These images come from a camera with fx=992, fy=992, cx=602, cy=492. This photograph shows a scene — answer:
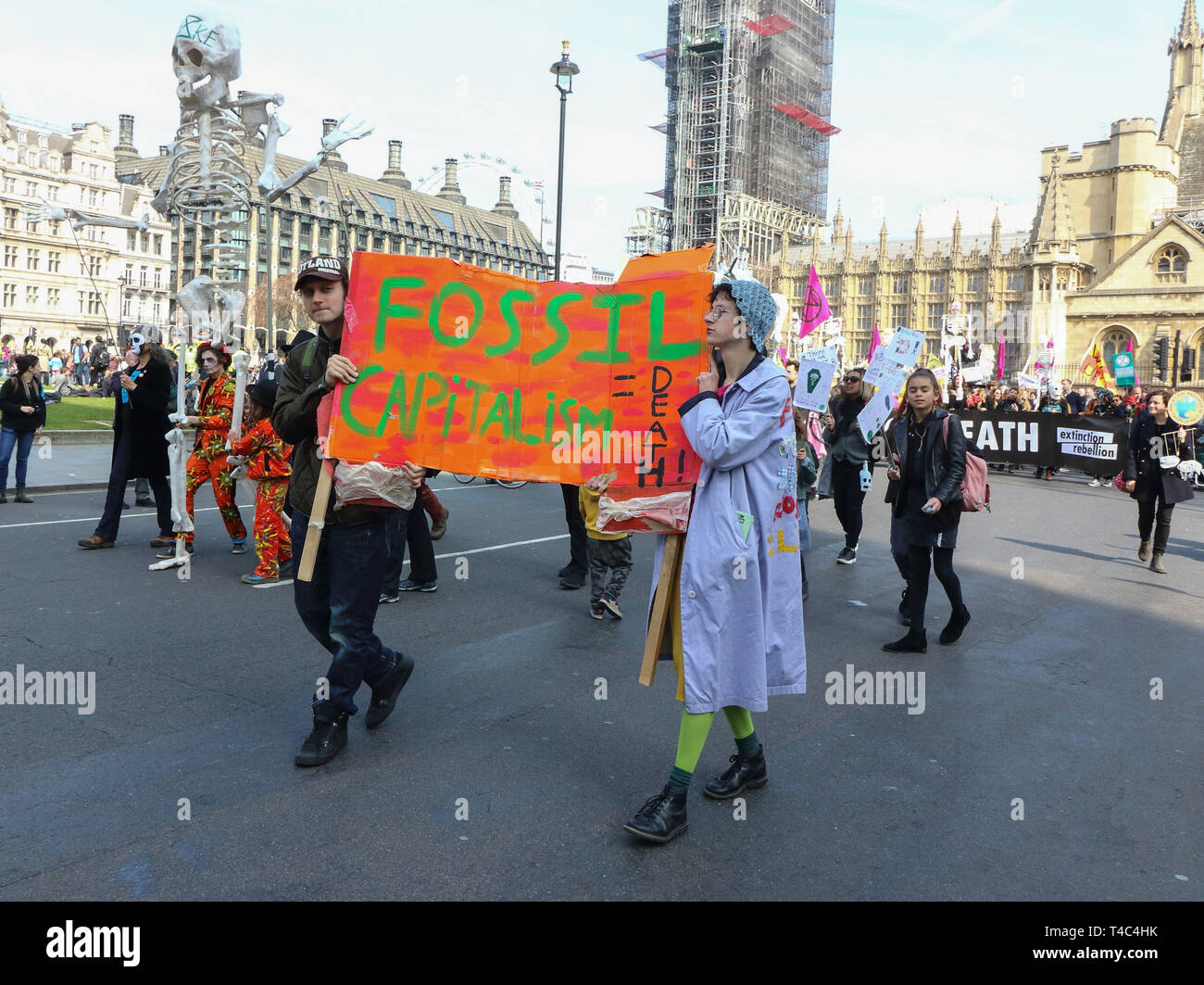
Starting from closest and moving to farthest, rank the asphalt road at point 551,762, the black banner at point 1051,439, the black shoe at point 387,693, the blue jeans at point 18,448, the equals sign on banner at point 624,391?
the asphalt road at point 551,762 < the equals sign on banner at point 624,391 < the black shoe at point 387,693 < the blue jeans at point 18,448 < the black banner at point 1051,439

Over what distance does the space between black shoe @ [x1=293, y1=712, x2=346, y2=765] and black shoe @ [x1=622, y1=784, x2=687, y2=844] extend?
4.50 feet

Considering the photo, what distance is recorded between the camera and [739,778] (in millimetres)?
4098

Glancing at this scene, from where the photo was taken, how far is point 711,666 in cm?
366

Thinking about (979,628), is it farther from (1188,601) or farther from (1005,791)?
(1005,791)

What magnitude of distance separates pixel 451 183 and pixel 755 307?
454 ft

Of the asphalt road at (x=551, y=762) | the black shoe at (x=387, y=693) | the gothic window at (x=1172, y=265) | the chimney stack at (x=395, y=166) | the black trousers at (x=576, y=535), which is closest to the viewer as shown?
the asphalt road at (x=551, y=762)

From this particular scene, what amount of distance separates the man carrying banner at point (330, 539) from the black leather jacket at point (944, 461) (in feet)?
13.2

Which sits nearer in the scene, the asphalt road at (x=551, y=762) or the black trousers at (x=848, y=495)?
the asphalt road at (x=551, y=762)

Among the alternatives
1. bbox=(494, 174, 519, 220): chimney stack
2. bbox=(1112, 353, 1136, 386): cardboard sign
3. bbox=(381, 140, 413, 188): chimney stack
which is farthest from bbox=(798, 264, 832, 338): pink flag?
bbox=(494, 174, 519, 220): chimney stack

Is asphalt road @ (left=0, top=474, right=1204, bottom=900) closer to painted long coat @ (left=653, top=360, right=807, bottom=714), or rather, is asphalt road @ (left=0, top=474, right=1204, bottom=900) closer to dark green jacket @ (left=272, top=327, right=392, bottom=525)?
painted long coat @ (left=653, top=360, right=807, bottom=714)

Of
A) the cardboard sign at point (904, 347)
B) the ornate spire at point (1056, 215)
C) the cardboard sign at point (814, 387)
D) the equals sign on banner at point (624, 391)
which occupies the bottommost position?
the equals sign on banner at point (624, 391)

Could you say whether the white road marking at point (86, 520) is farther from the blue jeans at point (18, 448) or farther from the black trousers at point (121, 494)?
the blue jeans at point (18, 448)

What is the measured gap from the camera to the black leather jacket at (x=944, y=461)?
22.0ft

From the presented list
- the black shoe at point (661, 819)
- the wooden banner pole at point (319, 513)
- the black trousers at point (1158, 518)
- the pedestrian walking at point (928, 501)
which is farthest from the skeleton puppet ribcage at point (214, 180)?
the black trousers at point (1158, 518)
